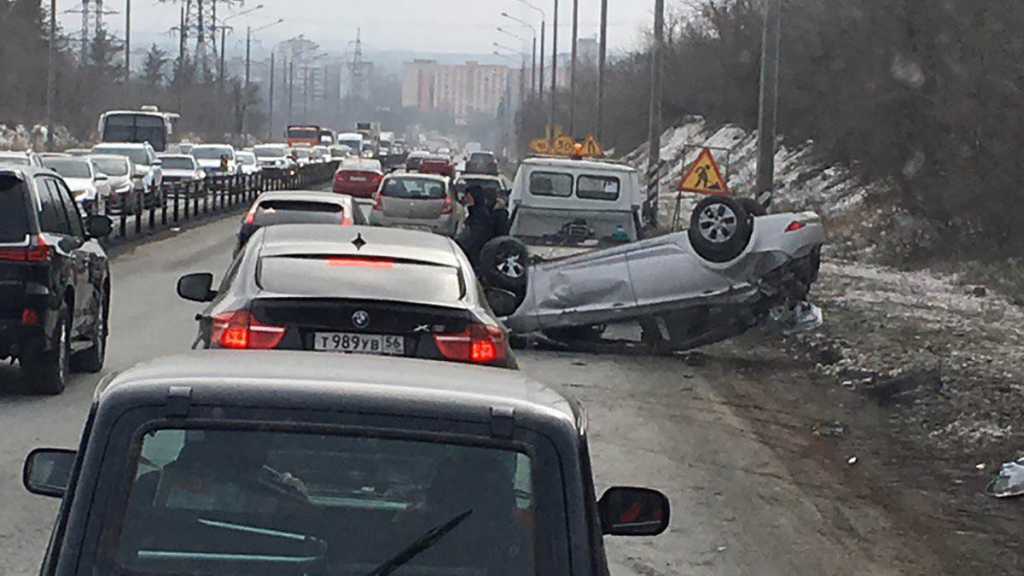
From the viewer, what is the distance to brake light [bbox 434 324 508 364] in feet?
29.7

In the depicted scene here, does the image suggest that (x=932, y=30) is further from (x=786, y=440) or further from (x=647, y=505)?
(x=647, y=505)

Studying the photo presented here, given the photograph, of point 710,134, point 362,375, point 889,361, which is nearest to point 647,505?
point 362,375

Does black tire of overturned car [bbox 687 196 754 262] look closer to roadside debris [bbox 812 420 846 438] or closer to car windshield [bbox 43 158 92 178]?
roadside debris [bbox 812 420 846 438]

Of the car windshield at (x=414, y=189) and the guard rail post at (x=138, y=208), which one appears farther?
the guard rail post at (x=138, y=208)

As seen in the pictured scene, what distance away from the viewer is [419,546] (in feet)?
13.0

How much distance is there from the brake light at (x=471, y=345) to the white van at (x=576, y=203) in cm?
1474

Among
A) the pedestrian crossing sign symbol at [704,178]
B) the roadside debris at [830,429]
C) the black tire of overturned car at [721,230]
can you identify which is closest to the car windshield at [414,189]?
the pedestrian crossing sign symbol at [704,178]

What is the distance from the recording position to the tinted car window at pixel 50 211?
14.1m

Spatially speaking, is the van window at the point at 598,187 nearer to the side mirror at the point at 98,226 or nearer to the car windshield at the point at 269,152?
the side mirror at the point at 98,226

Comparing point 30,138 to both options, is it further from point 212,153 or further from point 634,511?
point 634,511

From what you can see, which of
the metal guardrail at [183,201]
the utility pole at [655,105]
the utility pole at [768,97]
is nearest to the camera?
the utility pole at [768,97]

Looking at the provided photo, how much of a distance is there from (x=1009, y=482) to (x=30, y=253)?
280 inches

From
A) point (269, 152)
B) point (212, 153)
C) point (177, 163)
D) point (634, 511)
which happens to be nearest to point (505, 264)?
point (634, 511)

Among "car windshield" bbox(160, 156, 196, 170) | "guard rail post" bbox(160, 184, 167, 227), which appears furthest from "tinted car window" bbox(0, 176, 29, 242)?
"car windshield" bbox(160, 156, 196, 170)
